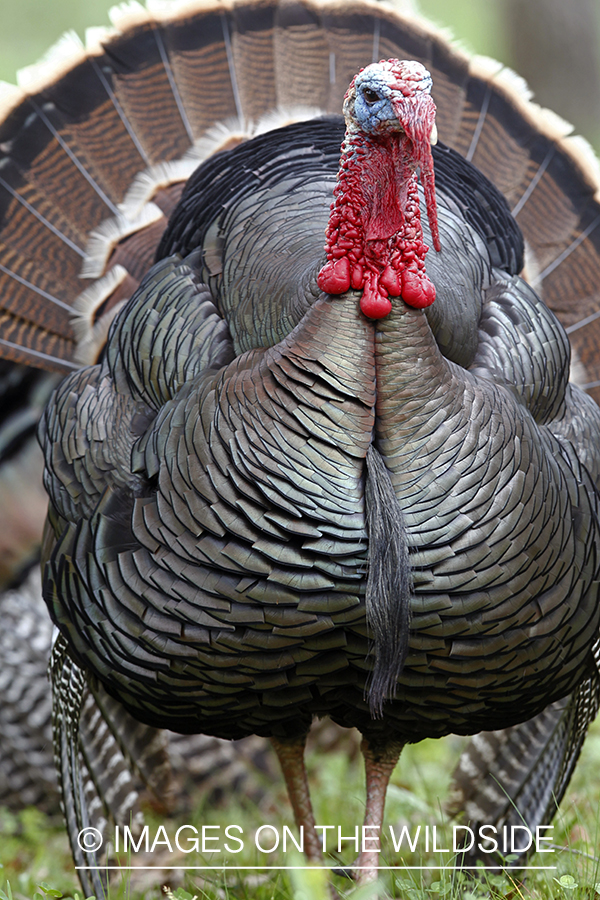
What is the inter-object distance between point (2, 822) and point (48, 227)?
2661 millimetres

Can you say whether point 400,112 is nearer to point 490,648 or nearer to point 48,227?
point 490,648

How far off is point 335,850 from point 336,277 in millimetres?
2344

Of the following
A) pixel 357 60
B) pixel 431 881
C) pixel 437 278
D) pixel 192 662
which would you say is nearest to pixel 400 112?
pixel 437 278

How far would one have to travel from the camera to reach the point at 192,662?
9.05ft

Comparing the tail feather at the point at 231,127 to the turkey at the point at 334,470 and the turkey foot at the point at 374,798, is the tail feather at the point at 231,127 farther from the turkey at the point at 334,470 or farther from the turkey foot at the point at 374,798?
the turkey foot at the point at 374,798

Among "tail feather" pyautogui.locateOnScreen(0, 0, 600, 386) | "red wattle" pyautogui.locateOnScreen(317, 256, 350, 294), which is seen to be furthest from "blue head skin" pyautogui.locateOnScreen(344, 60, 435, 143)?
"tail feather" pyautogui.locateOnScreen(0, 0, 600, 386)

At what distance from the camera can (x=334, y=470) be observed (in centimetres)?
258

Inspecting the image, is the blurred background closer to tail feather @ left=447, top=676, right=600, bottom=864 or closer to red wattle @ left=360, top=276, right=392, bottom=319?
tail feather @ left=447, top=676, right=600, bottom=864

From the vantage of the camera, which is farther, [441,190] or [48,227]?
[48,227]

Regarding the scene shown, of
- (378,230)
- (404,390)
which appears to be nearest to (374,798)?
(404,390)

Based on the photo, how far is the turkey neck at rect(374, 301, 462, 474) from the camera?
2.62 m

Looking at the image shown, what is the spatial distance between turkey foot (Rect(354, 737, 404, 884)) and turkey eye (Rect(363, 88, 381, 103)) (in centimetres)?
190

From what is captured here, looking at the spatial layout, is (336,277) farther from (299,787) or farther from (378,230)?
(299,787)

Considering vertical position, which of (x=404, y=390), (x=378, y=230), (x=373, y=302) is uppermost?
(x=378, y=230)
